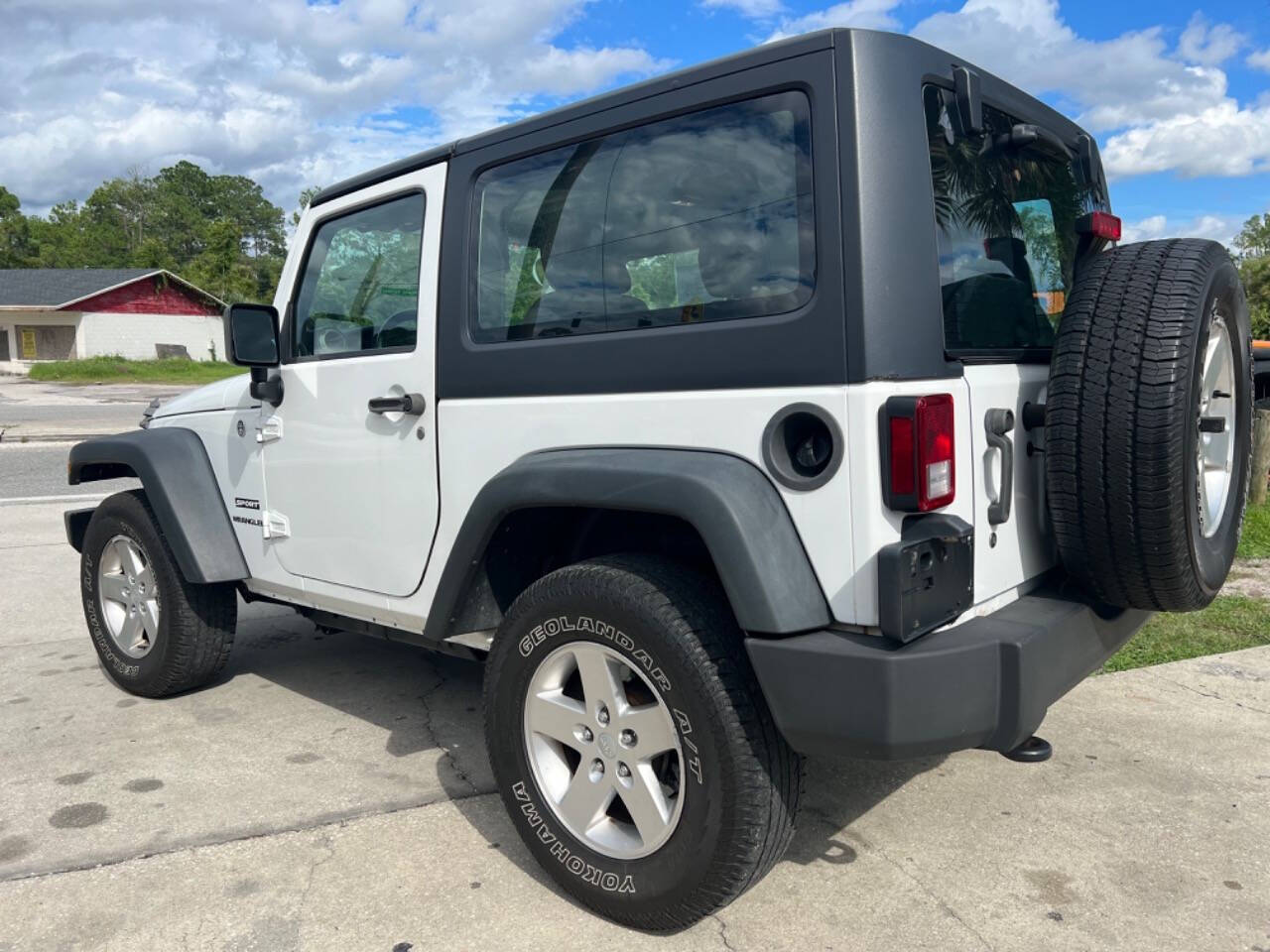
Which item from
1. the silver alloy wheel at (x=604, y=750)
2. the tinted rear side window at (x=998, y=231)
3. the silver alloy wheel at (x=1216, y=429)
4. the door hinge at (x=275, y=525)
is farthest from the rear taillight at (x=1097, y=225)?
the door hinge at (x=275, y=525)

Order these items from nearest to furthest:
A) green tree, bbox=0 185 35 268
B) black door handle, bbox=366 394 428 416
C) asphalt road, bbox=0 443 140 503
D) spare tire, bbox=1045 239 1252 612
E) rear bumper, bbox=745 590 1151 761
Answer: rear bumper, bbox=745 590 1151 761 → spare tire, bbox=1045 239 1252 612 → black door handle, bbox=366 394 428 416 → asphalt road, bbox=0 443 140 503 → green tree, bbox=0 185 35 268

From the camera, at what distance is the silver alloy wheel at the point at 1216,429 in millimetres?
2709

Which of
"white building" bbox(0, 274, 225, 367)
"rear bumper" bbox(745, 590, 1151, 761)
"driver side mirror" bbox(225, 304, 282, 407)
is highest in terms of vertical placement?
"white building" bbox(0, 274, 225, 367)

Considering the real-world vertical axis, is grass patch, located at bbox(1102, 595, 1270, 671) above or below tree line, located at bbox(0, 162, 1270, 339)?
below

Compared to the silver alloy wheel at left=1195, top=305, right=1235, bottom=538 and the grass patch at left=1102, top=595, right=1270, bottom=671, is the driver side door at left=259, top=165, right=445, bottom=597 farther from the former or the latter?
the grass patch at left=1102, top=595, right=1270, bottom=671

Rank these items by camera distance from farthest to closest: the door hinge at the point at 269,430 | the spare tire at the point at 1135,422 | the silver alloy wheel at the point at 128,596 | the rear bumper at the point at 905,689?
the silver alloy wheel at the point at 128,596 < the door hinge at the point at 269,430 < the spare tire at the point at 1135,422 < the rear bumper at the point at 905,689

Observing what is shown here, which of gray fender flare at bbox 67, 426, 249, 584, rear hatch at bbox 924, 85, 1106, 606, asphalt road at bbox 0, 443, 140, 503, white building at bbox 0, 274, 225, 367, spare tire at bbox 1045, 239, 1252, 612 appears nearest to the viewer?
spare tire at bbox 1045, 239, 1252, 612

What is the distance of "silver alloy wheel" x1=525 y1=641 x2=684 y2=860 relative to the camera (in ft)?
8.17

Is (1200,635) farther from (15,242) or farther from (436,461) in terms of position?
(15,242)

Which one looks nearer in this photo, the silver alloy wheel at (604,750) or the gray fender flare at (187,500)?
the silver alloy wheel at (604,750)

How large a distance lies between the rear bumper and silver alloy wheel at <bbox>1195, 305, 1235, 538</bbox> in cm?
77

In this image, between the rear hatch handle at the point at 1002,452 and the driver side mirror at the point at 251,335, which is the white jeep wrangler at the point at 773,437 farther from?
the driver side mirror at the point at 251,335

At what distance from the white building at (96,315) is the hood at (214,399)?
42316 mm

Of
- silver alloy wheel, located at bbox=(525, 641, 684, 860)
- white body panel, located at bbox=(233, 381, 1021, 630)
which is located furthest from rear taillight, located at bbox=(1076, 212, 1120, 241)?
silver alloy wheel, located at bbox=(525, 641, 684, 860)
